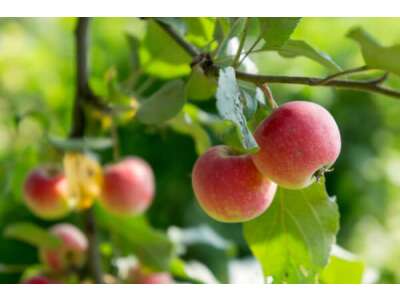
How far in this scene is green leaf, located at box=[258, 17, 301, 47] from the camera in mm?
698

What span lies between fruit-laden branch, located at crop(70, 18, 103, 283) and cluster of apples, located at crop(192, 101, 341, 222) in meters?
0.46

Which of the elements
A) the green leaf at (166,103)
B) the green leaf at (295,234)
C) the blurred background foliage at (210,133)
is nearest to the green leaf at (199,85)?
the green leaf at (166,103)

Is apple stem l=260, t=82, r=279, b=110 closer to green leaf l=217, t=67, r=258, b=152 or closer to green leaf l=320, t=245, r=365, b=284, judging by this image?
green leaf l=217, t=67, r=258, b=152

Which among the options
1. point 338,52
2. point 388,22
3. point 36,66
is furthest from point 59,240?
point 388,22

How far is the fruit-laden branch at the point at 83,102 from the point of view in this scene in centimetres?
110

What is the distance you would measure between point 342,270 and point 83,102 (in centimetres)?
44

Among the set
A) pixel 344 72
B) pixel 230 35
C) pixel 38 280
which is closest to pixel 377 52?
pixel 344 72

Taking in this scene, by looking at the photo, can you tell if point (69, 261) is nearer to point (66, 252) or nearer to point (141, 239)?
point (66, 252)

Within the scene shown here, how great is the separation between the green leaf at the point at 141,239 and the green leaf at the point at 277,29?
586 millimetres

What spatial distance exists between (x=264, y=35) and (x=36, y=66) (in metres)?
1.64

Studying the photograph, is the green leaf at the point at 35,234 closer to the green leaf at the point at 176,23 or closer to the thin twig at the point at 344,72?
the green leaf at the point at 176,23

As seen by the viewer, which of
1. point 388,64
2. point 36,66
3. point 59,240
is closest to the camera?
point 388,64

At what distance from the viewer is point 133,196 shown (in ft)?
4.18
